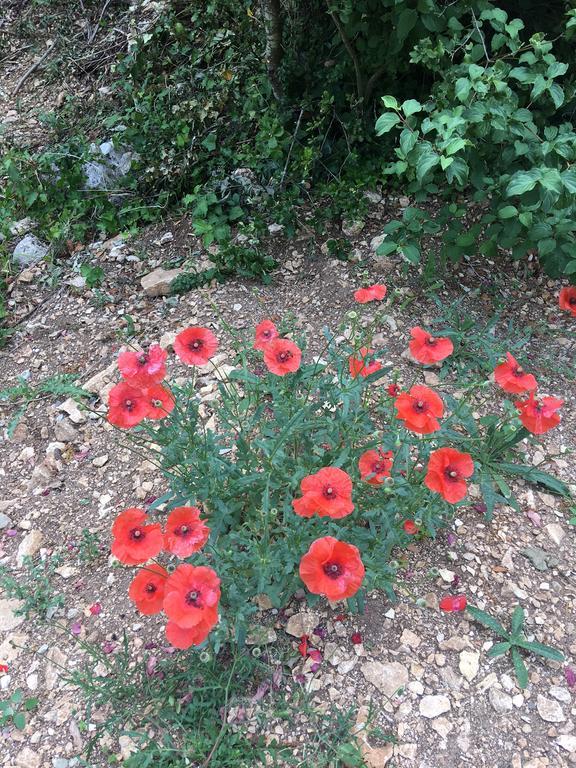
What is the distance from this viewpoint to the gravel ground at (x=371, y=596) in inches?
75.5

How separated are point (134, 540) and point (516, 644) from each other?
120cm

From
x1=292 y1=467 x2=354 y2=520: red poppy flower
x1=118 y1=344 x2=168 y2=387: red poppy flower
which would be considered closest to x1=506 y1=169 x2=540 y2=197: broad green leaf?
x1=292 y1=467 x2=354 y2=520: red poppy flower

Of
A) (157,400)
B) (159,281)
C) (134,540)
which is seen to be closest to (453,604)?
(134,540)

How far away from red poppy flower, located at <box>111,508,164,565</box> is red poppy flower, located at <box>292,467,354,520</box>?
1.28 feet

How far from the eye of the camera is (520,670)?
6.45ft

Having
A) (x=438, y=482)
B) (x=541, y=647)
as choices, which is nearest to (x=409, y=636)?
(x=541, y=647)

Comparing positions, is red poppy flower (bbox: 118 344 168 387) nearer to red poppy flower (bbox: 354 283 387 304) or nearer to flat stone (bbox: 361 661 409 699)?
red poppy flower (bbox: 354 283 387 304)

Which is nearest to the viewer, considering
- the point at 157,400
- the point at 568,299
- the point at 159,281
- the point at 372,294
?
the point at 157,400

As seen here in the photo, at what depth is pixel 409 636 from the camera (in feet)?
6.77

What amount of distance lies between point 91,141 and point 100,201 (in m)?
0.62

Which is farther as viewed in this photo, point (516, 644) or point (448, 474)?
point (516, 644)

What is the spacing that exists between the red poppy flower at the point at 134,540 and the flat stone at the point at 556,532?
140 cm

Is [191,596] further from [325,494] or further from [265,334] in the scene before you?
[265,334]

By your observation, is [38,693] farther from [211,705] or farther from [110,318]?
[110,318]
